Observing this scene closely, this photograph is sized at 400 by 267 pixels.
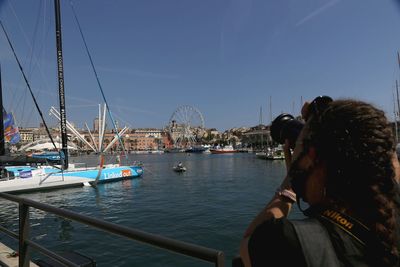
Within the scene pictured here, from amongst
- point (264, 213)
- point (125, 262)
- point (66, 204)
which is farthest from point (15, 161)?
point (264, 213)

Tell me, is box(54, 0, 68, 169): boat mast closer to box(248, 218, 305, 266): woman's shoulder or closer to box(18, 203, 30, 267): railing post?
box(18, 203, 30, 267): railing post

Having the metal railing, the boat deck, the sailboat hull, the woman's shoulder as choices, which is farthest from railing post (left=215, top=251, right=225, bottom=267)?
the sailboat hull

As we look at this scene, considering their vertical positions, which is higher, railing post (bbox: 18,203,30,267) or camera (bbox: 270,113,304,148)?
camera (bbox: 270,113,304,148)

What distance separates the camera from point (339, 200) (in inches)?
48.6

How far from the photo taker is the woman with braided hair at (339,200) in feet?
3.68

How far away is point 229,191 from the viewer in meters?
25.4

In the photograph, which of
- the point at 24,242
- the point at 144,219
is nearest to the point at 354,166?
the point at 24,242

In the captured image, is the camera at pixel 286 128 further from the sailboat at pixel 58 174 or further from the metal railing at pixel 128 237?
the sailboat at pixel 58 174

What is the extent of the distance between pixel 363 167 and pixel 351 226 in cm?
22

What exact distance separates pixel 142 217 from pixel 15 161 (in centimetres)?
1458

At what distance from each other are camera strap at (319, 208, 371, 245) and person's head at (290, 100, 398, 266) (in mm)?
31

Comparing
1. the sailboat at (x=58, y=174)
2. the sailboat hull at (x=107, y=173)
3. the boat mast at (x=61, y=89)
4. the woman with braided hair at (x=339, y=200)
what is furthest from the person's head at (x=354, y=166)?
the boat mast at (x=61, y=89)

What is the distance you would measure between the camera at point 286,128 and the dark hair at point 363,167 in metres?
0.46

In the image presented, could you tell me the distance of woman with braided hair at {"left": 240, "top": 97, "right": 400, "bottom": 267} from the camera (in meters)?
1.12
